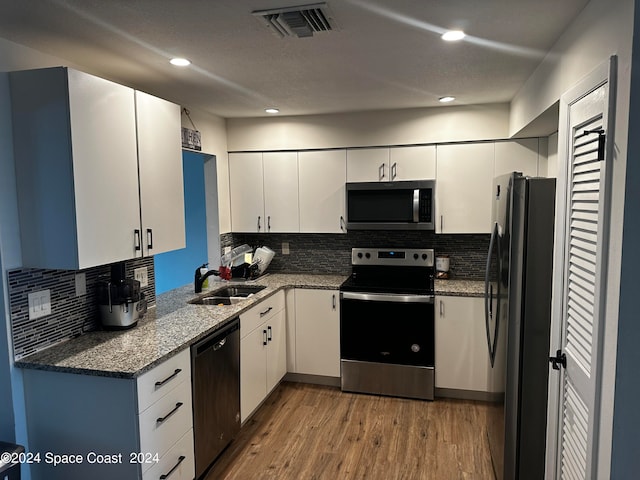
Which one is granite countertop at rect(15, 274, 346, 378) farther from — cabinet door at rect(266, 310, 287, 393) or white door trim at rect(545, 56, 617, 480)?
white door trim at rect(545, 56, 617, 480)

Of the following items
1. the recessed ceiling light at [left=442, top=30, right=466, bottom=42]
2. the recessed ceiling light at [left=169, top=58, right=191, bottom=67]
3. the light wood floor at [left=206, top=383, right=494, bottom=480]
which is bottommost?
the light wood floor at [left=206, top=383, right=494, bottom=480]

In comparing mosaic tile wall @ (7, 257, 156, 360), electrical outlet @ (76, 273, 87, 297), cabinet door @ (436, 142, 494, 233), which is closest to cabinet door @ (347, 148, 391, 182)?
cabinet door @ (436, 142, 494, 233)

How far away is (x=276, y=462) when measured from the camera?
2.67 metres

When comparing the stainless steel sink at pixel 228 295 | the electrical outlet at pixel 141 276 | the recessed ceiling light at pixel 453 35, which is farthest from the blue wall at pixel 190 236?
the recessed ceiling light at pixel 453 35

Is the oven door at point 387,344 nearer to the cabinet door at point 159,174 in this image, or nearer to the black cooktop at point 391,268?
the black cooktop at point 391,268

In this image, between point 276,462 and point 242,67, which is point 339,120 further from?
point 276,462

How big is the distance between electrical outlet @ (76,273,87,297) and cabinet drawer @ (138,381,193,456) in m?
0.76

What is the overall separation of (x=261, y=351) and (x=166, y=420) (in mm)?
1195

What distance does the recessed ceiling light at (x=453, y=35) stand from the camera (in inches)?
74.6

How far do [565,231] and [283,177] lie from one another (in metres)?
2.56

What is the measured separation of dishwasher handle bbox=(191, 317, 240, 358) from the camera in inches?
91.4

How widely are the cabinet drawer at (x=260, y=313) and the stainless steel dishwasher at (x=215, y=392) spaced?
10 centimetres

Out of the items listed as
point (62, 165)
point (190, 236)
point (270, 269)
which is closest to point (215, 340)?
point (62, 165)

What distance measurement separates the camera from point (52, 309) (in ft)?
7.08
